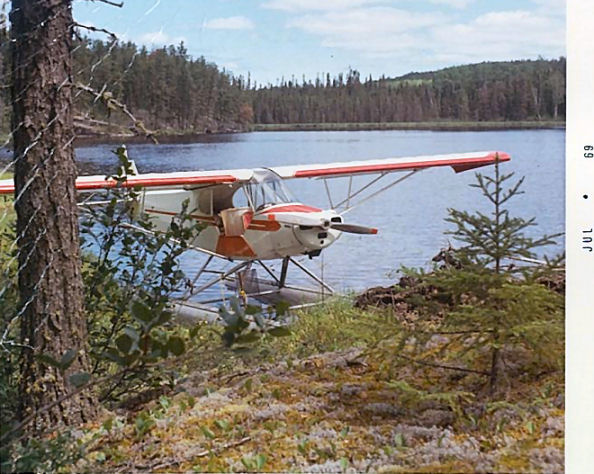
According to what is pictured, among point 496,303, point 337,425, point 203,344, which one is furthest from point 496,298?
point 203,344

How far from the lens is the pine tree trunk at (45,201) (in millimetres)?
1259

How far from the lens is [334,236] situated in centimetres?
229

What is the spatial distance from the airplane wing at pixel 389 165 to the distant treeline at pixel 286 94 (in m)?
0.09

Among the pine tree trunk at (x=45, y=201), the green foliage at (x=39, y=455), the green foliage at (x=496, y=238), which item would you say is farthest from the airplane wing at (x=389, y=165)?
the green foliage at (x=39, y=455)

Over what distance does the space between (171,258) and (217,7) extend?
0.58m

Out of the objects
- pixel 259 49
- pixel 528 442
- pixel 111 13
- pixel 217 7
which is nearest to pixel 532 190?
pixel 528 442

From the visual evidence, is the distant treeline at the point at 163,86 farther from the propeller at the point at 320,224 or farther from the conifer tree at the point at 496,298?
the conifer tree at the point at 496,298

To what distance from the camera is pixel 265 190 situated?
230 cm

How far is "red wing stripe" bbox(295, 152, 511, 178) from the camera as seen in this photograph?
177 cm

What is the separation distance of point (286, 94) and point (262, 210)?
0.66 meters

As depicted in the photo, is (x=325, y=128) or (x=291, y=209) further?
(x=291, y=209)

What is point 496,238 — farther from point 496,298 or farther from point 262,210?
point 262,210

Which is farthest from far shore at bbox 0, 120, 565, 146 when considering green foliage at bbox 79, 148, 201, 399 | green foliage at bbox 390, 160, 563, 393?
green foliage at bbox 390, 160, 563, 393

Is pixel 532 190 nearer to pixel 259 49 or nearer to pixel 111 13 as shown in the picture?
pixel 259 49
